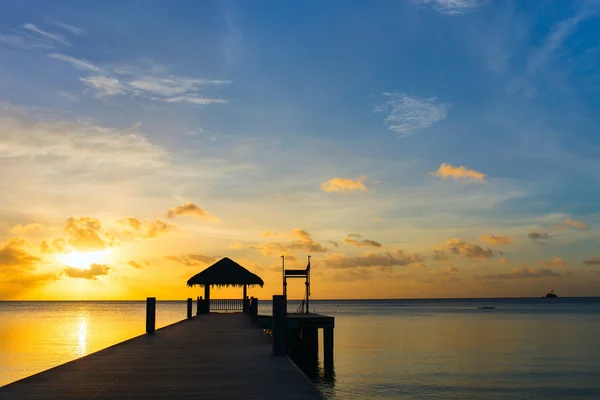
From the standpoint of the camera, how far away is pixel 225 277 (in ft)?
132

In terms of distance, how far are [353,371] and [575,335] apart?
1719 inches

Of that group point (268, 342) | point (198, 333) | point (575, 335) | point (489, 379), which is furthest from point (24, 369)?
point (575, 335)

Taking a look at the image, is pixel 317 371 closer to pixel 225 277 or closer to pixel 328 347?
pixel 328 347

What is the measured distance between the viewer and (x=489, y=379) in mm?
35719

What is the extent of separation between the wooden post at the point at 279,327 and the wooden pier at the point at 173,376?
0.41 metres

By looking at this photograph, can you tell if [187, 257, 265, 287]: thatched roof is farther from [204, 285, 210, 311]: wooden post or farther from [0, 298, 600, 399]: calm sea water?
[0, 298, 600, 399]: calm sea water

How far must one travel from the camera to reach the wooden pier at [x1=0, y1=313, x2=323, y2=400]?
10.3 metres

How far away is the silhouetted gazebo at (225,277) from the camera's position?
40.1 m

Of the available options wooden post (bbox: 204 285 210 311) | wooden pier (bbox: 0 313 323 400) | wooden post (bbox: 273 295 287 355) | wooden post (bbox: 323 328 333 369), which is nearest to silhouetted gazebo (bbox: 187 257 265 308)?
wooden post (bbox: 204 285 210 311)

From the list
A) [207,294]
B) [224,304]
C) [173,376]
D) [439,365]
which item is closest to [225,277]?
A: [207,294]

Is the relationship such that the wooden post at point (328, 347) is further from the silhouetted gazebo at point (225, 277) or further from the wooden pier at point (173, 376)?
the wooden pier at point (173, 376)

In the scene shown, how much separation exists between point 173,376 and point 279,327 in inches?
177

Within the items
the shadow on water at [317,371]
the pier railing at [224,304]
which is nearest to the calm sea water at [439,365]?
the shadow on water at [317,371]

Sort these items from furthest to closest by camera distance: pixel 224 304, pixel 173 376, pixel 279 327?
pixel 224 304 → pixel 279 327 → pixel 173 376
